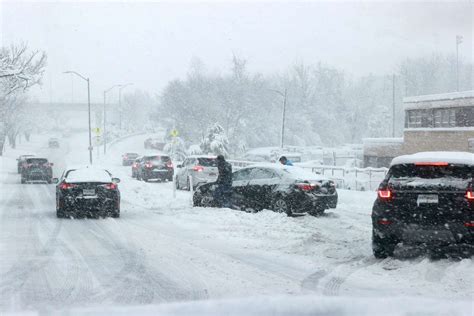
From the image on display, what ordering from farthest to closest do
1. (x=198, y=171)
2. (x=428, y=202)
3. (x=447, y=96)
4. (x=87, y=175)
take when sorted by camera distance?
(x=447, y=96)
(x=198, y=171)
(x=87, y=175)
(x=428, y=202)

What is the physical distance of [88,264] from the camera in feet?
33.2

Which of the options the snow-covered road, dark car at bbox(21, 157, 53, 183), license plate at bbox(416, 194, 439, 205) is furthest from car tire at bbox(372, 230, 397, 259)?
dark car at bbox(21, 157, 53, 183)

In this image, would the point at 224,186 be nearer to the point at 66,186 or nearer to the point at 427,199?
the point at 66,186

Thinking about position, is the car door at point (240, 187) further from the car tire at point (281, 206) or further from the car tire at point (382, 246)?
Result: the car tire at point (382, 246)

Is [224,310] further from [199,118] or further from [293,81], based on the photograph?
[293,81]

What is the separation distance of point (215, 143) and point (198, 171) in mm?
29000

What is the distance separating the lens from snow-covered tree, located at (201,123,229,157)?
56375mm

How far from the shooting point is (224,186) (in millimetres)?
17859

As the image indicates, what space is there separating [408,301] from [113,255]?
5640 mm

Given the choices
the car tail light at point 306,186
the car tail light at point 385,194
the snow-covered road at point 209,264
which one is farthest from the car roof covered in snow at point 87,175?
the car tail light at point 385,194

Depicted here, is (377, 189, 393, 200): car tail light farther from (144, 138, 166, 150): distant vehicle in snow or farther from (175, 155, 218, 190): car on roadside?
(144, 138, 166, 150): distant vehicle in snow

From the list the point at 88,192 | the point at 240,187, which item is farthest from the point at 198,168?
the point at 88,192

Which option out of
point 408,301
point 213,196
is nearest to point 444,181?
point 408,301

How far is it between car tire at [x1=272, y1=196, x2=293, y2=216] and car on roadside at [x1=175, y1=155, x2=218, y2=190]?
10.6 m
